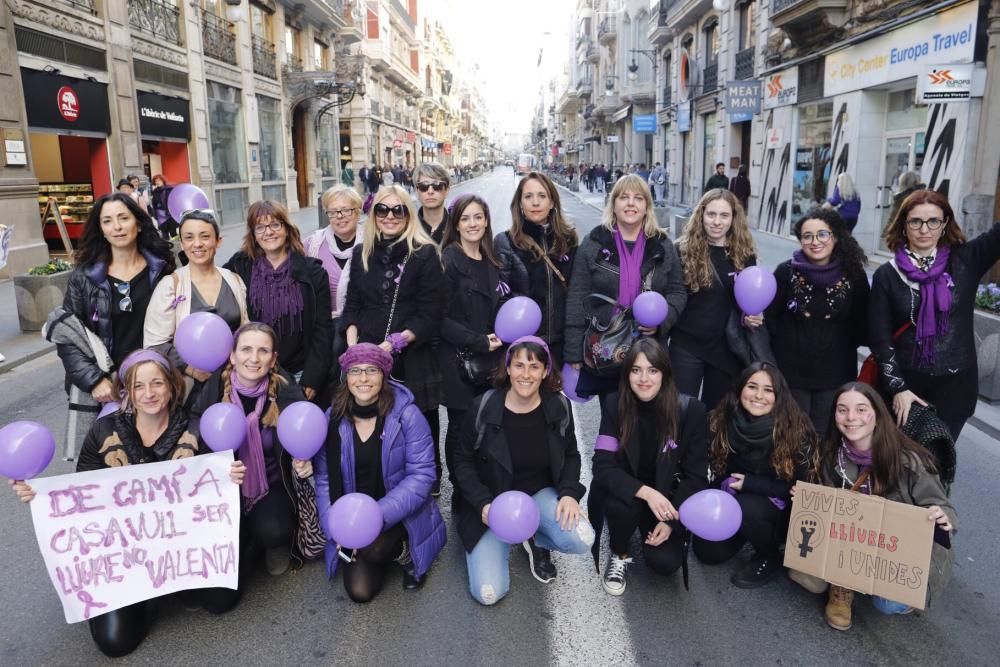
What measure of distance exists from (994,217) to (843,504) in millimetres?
8802

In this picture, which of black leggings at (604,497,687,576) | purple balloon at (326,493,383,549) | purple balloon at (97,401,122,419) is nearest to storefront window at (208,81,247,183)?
purple balloon at (97,401,122,419)

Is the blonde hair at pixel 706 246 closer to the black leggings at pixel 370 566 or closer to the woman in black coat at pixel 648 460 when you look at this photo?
the woman in black coat at pixel 648 460

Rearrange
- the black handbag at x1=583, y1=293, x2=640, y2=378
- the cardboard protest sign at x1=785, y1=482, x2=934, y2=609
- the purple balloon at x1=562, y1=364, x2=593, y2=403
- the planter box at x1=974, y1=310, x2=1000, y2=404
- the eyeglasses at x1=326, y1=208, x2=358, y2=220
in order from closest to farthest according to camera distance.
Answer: the cardboard protest sign at x1=785, y1=482, x2=934, y2=609, the black handbag at x1=583, y1=293, x2=640, y2=378, the purple balloon at x1=562, y1=364, x2=593, y2=403, the eyeglasses at x1=326, y1=208, x2=358, y2=220, the planter box at x1=974, y1=310, x2=1000, y2=404

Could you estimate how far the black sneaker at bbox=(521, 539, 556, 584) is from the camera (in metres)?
3.58

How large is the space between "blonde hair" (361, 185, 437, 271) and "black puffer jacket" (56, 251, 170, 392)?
1.34 metres

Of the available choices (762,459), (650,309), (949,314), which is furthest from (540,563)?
(949,314)

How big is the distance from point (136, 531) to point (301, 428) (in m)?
0.81

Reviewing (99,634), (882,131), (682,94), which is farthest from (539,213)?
(682,94)

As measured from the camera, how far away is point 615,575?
3.49 metres

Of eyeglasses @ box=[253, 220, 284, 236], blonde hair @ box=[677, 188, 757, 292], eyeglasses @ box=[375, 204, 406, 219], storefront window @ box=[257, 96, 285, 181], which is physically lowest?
blonde hair @ box=[677, 188, 757, 292]

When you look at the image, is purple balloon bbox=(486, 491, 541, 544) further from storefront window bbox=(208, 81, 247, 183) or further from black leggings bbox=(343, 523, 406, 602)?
storefront window bbox=(208, 81, 247, 183)

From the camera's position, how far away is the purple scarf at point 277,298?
3990mm

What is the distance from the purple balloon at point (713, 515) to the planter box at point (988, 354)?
12.9 feet

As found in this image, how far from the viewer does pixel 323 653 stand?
3010 millimetres
